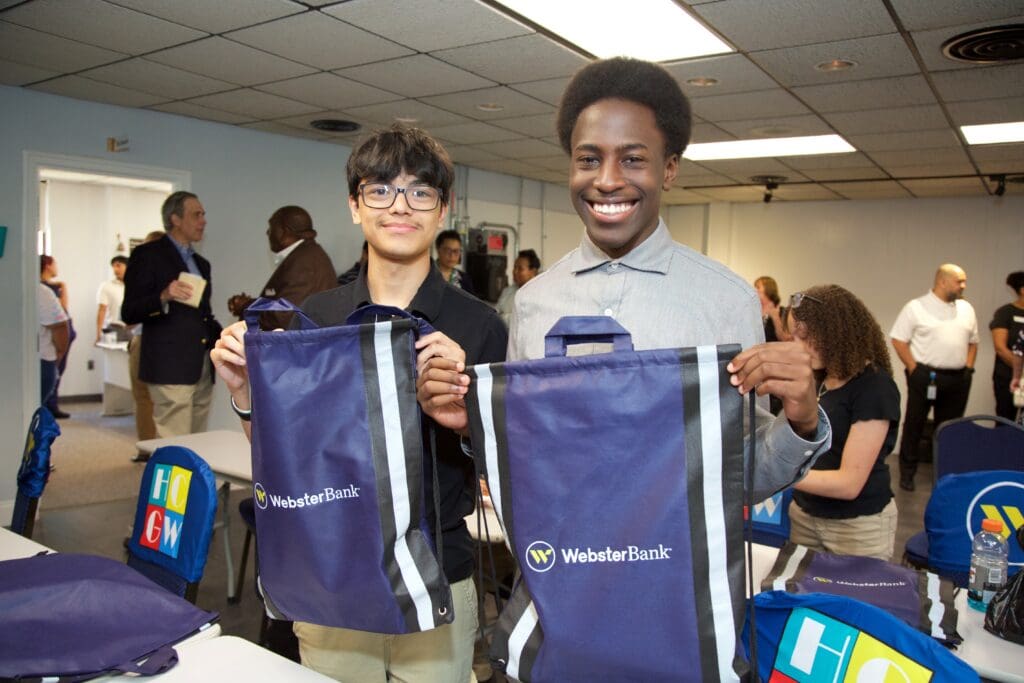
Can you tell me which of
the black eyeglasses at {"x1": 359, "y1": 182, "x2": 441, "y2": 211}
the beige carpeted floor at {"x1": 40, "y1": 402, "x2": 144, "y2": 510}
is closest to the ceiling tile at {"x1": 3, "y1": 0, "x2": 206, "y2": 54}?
the beige carpeted floor at {"x1": 40, "y1": 402, "x2": 144, "y2": 510}

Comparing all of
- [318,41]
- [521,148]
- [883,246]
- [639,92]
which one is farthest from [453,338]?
[883,246]

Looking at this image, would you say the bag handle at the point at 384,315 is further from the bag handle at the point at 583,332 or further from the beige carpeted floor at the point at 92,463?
the beige carpeted floor at the point at 92,463

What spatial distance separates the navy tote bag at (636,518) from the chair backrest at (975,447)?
94.7 inches

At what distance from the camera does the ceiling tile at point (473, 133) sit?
590 centimetres

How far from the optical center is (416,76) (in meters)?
4.45

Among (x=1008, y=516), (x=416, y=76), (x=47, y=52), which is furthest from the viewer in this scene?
(x=416, y=76)

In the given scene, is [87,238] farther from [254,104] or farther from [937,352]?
[937,352]

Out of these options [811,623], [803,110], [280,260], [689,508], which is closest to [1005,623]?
[811,623]

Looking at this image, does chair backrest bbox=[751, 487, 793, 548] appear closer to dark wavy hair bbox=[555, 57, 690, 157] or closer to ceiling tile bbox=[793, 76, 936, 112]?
dark wavy hair bbox=[555, 57, 690, 157]

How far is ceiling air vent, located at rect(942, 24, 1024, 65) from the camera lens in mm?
3389

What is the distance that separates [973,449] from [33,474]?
3348 millimetres

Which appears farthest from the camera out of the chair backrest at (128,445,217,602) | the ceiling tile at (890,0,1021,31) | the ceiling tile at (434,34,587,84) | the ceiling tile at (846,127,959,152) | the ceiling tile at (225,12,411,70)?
the ceiling tile at (846,127,959,152)

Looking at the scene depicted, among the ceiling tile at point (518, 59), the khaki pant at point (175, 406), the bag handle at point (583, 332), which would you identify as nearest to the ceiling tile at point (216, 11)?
the ceiling tile at point (518, 59)

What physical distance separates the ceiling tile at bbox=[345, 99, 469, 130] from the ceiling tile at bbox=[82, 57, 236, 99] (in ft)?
3.17
